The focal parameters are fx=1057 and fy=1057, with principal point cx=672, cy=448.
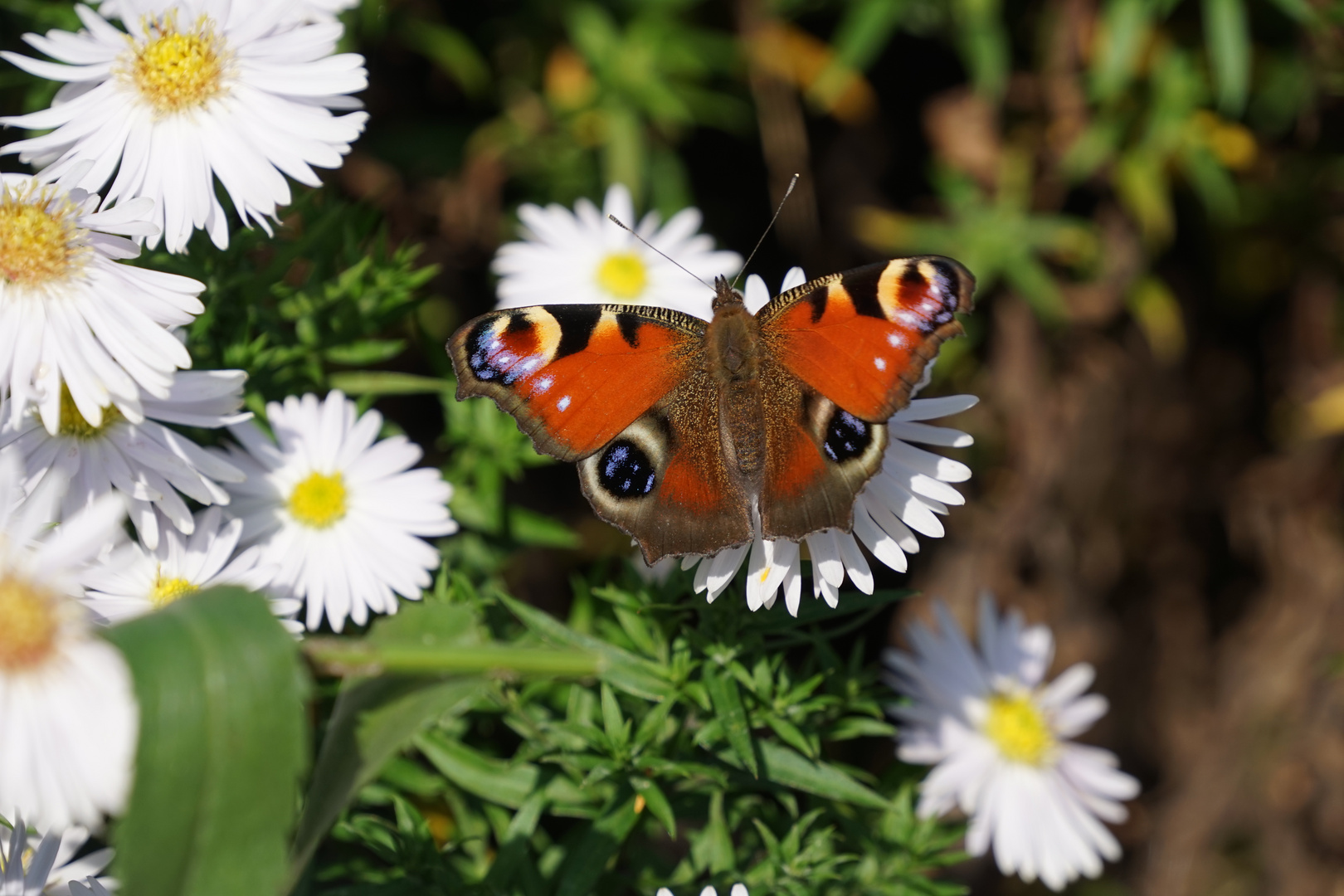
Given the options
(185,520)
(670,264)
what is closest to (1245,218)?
(670,264)

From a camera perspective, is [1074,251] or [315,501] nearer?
[315,501]

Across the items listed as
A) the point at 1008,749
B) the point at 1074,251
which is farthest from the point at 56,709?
the point at 1074,251

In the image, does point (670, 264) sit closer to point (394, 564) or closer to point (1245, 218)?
point (394, 564)

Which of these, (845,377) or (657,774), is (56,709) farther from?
(845,377)

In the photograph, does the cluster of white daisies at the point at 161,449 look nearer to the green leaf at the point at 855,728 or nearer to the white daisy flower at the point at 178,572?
the white daisy flower at the point at 178,572

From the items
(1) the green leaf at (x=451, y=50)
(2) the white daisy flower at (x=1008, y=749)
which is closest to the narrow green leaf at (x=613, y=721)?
(2) the white daisy flower at (x=1008, y=749)

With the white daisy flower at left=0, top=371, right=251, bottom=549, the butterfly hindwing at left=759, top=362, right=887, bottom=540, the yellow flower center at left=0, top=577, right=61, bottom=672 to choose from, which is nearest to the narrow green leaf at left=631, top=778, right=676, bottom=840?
the butterfly hindwing at left=759, top=362, right=887, bottom=540
